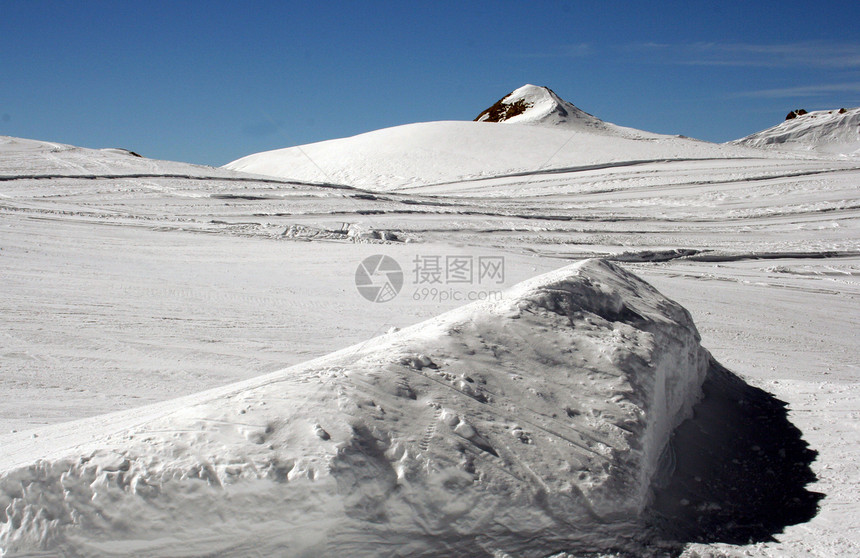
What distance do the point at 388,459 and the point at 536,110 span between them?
1451 inches

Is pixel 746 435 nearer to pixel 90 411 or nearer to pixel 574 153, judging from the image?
pixel 90 411

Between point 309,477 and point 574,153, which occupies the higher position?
point 574,153

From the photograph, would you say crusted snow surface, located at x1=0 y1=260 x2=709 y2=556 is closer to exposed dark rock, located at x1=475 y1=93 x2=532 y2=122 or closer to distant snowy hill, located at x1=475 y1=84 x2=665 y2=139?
distant snowy hill, located at x1=475 y1=84 x2=665 y2=139

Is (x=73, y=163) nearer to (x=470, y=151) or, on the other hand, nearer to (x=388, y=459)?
(x=470, y=151)

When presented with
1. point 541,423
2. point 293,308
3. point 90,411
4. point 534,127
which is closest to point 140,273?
point 293,308

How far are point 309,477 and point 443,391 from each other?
0.81 meters

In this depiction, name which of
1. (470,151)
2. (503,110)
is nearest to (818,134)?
(503,110)

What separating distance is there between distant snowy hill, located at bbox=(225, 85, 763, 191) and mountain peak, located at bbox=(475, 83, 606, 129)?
125 millimetres

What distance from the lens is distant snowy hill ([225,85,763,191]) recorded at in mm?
25047

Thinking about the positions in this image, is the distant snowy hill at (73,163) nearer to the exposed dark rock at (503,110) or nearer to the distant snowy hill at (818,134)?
the exposed dark rock at (503,110)

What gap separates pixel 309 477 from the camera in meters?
2.16

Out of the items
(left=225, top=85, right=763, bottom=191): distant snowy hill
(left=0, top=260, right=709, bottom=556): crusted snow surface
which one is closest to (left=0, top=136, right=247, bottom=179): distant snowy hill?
(left=225, top=85, right=763, bottom=191): distant snowy hill

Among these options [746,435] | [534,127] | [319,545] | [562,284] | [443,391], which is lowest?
[746,435]

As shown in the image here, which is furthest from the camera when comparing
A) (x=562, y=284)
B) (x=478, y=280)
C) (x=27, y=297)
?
(x=478, y=280)
